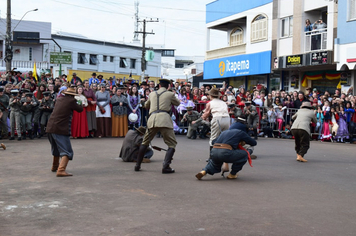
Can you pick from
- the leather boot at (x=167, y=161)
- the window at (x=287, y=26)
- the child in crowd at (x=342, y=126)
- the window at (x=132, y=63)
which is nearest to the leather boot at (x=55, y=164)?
the leather boot at (x=167, y=161)

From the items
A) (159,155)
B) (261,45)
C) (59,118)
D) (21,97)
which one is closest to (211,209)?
(59,118)

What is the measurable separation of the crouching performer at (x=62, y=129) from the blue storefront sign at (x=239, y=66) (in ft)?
68.2

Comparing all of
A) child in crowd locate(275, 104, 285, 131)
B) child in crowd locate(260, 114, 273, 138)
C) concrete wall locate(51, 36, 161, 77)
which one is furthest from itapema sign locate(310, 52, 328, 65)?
concrete wall locate(51, 36, 161, 77)

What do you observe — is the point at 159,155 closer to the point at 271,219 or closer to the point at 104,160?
the point at 104,160

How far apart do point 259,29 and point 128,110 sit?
1471 centimetres

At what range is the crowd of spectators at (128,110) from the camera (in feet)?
54.2

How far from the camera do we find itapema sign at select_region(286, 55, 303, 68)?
2547 cm

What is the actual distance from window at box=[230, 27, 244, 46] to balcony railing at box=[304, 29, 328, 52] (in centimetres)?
799

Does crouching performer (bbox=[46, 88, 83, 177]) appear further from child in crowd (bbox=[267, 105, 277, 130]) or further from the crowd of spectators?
child in crowd (bbox=[267, 105, 277, 130])

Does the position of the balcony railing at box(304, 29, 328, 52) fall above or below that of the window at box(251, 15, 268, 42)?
below

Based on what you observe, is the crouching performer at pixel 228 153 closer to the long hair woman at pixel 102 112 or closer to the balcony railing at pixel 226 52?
the long hair woman at pixel 102 112

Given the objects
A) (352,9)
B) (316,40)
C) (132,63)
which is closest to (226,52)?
(316,40)

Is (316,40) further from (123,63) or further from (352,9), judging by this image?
(123,63)

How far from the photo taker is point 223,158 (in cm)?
875
